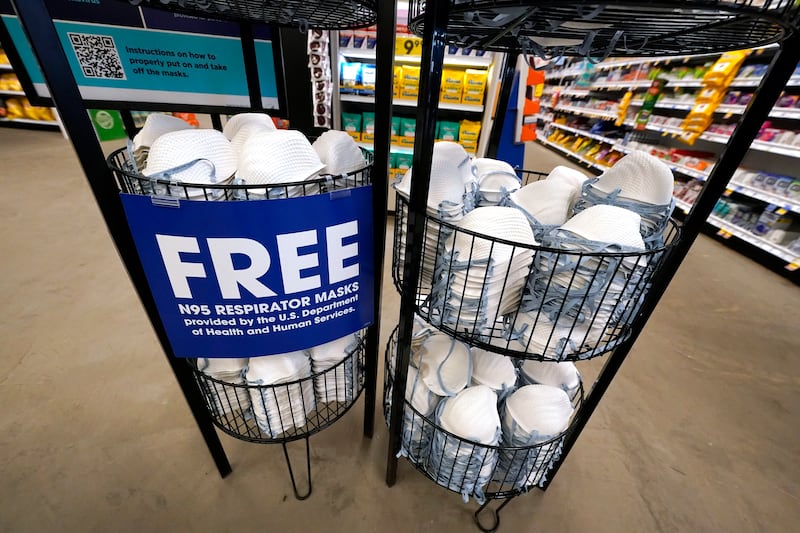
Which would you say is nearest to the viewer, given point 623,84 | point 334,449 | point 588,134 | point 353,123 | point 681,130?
point 334,449

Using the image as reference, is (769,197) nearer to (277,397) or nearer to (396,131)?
(396,131)

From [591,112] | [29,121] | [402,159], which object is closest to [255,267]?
[402,159]

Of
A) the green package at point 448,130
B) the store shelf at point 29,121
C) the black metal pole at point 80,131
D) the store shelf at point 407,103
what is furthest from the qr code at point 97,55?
the store shelf at point 29,121

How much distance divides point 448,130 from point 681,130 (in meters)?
2.57

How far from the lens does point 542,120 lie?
802cm

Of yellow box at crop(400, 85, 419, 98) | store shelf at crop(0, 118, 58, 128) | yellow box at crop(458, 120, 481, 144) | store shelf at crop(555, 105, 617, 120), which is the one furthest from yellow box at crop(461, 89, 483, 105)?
store shelf at crop(0, 118, 58, 128)

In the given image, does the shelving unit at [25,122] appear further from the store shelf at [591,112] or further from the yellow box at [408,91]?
the store shelf at [591,112]

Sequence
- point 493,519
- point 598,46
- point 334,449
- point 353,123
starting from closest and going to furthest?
point 598,46, point 493,519, point 334,449, point 353,123

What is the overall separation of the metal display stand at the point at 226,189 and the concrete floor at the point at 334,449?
13 cm

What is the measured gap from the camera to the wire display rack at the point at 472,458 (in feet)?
2.79

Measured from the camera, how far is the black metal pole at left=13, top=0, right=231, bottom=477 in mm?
494

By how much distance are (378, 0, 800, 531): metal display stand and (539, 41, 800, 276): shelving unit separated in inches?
23.9

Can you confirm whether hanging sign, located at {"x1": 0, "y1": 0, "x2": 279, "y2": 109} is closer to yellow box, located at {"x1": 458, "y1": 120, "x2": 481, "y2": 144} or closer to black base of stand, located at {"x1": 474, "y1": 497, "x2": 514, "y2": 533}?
black base of stand, located at {"x1": 474, "y1": 497, "x2": 514, "y2": 533}

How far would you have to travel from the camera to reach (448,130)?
2744 millimetres
